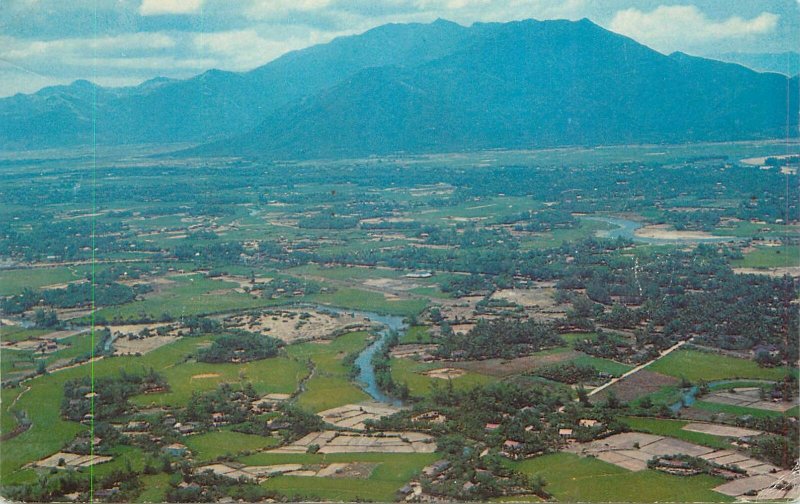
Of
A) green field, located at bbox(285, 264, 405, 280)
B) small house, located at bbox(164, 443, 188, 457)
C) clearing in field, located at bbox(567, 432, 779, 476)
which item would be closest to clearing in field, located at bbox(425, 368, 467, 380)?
clearing in field, located at bbox(567, 432, 779, 476)

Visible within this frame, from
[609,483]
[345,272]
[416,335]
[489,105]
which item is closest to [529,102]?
[489,105]

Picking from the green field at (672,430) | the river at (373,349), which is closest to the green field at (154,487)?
the river at (373,349)

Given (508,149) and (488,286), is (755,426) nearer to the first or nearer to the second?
(488,286)

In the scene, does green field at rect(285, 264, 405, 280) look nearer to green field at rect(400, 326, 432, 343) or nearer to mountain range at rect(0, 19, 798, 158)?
green field at rect(400, 326, 432, 343)

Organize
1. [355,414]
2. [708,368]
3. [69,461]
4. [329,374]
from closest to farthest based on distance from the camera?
1. [69,461]
2. [355,414]
3. [708,368]
4. [329,374]

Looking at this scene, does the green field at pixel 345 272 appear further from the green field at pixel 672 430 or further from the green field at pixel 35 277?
the green field at pixel 672 430

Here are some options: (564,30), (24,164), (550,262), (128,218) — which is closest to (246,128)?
(24,164)

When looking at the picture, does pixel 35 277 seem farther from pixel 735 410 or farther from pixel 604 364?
pixel 735 410
